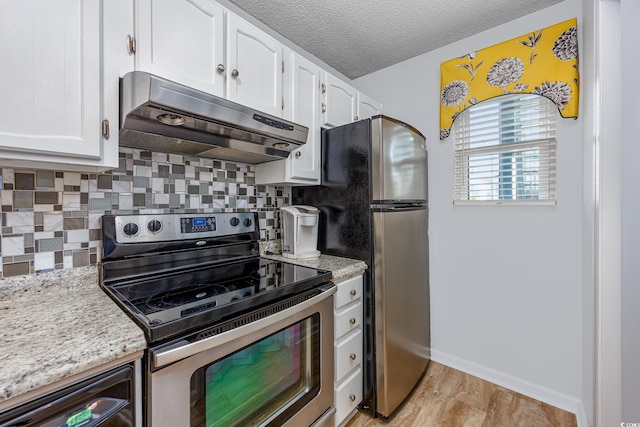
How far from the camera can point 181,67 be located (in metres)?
1.16

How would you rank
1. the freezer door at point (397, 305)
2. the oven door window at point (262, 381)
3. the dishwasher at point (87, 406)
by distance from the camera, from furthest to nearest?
1. the freezer door at point (397, 305)
2. the oven door window at point (262, 381)
3. the dishwasher at point (87, 406)

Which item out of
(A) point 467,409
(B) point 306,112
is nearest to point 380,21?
(B) point 306,112

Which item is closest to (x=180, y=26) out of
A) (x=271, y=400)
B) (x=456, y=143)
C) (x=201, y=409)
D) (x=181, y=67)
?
(x=181, y=67)

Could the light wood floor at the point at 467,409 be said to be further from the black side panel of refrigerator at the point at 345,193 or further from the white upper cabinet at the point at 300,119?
the white upper cabinet at the point at 300,119

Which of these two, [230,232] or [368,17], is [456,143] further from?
[230,232]

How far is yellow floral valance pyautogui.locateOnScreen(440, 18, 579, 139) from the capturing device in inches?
65.0

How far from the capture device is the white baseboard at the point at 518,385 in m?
1.67

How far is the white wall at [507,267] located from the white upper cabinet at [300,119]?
0.98m

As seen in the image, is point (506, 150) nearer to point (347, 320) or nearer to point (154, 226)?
point (347, 320)

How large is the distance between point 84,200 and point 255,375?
1036 millimetres

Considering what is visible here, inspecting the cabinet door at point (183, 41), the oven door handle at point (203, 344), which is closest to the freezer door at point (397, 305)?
the oven door handle at point (203, 344)

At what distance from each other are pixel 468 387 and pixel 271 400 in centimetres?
151

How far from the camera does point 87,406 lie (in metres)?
0.65

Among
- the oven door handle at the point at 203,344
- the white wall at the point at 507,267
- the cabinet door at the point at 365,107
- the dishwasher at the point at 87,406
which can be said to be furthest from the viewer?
the cabinet door at the point at 365,107
